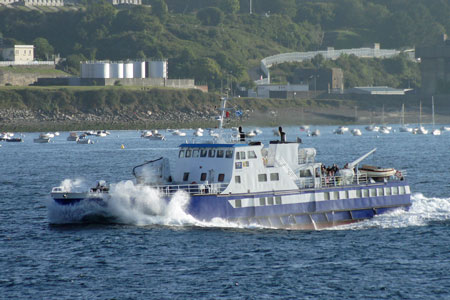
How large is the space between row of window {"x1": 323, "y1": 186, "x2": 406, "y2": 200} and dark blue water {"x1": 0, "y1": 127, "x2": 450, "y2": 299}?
5.54 feet

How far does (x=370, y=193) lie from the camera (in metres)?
65.0

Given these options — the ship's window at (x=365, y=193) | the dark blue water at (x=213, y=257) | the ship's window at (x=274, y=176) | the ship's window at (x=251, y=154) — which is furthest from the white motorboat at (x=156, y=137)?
the ship's window at (x=251, y=154)

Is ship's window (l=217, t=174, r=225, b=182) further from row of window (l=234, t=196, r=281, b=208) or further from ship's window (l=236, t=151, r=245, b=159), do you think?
row of window (l=234, t=196, r=281, b=208)

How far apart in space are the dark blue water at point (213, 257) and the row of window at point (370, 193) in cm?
169

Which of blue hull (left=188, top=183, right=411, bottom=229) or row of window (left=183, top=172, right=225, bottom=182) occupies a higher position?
row of window (left=183, top=172, right=225, bottom=182)

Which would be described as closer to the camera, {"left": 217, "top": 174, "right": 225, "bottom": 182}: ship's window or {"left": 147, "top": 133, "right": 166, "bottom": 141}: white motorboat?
{"left": 217, "top": 174, "right": 225, "bottom": 182}: ship's window

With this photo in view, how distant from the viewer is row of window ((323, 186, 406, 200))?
63.0 meters

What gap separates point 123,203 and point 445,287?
2207 centimetres

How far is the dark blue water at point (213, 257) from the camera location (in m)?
47.0

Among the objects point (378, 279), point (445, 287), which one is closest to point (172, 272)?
point (378, 279)

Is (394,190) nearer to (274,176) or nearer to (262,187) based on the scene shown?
(274,176)

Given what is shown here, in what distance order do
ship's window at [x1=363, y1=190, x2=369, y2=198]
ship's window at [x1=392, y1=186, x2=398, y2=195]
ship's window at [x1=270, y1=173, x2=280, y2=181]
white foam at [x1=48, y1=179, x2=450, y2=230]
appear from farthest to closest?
ship's window at [x1=392, y1=186, x2=398, y2=195], ship's window at [x1=363, y1=190, x2=369, y2=198], ship's window at [x1=270, y1=173, x2=280, y2=181], white foam at [x1=48, y1=179, x2=450, y2=230]

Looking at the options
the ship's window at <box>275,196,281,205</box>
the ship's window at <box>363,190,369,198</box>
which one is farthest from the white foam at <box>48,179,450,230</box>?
the ship's window at <box>363,190,369,198</box>

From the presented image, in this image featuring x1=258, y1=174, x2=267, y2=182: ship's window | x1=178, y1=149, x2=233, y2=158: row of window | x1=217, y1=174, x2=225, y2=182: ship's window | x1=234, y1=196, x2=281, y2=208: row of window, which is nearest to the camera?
x1=234, y1=196, x2=281, y2=208: row of window
